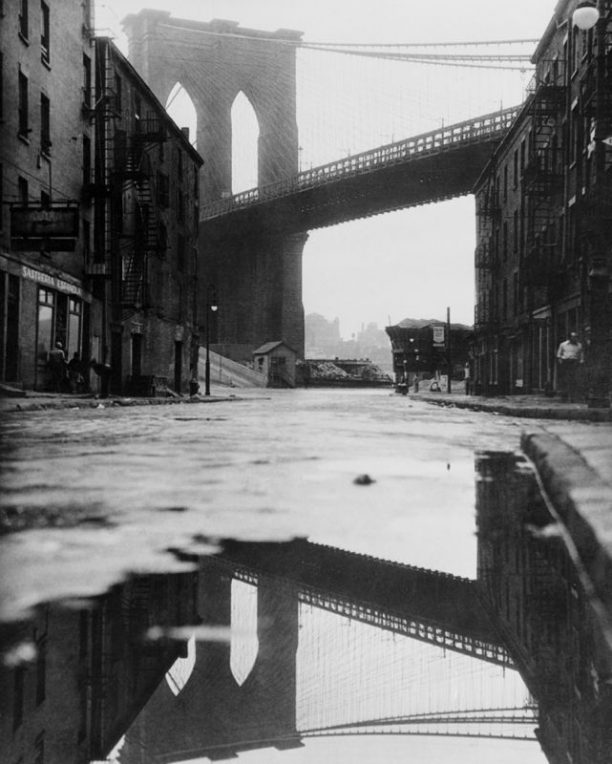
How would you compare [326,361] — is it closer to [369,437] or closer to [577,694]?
[369,437]

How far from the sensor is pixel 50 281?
2378 cm

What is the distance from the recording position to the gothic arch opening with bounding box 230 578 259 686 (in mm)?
2076

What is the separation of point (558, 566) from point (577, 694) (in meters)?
1.30

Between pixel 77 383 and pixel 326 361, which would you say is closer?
pixel 77 383

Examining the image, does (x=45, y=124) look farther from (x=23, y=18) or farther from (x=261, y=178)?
(x=261, y=178)

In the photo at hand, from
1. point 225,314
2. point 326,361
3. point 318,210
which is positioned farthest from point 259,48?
point 326,361

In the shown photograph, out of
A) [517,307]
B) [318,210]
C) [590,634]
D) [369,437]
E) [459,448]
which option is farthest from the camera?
[318,210]

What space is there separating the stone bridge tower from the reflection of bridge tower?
216 feet

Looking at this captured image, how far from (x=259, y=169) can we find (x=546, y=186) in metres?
45.0

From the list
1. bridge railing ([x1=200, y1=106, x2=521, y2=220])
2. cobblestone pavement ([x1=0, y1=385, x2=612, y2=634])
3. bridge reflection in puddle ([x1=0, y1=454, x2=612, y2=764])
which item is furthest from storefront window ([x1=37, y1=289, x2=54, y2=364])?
bridge railing ([x1=200, y1=106, x2=521, y2=220])

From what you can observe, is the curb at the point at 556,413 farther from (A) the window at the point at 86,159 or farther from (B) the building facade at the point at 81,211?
(A) the window at the point at 86,159

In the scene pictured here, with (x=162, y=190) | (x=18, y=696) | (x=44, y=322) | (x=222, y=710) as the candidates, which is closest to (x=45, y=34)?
(x=44, y=322)

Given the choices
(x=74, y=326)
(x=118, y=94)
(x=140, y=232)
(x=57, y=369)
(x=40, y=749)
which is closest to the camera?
(x=40, y=749)

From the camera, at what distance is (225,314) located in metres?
70.6
